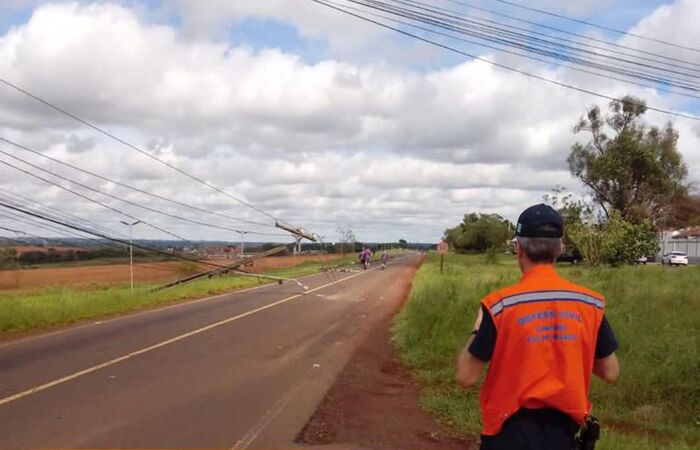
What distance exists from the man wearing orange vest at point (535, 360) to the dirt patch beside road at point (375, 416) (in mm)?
4243

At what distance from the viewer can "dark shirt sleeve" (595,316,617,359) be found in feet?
10.4

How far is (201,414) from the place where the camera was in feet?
26.9

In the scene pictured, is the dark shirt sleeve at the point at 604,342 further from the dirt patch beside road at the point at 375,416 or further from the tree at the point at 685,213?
the tree at the point at 685,213

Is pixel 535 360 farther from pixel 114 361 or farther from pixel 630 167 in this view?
pixel 630 167

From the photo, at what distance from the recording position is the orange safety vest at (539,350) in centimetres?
296

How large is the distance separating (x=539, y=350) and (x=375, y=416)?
19.0 ft

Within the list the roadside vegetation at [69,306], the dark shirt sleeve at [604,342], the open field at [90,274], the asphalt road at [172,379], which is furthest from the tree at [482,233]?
the dark shirt sleeve at [604,342]

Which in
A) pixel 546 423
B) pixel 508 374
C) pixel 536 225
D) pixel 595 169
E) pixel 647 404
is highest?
pixel 595 169

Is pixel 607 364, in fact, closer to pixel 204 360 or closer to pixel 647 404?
pixel 647 404

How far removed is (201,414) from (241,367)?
138 inches

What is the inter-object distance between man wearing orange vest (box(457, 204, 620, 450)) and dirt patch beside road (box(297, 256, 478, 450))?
4243 mm

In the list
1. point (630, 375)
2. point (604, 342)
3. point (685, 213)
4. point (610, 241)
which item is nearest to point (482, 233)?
point (685, 213)

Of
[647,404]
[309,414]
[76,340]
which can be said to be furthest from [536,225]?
[76,340]

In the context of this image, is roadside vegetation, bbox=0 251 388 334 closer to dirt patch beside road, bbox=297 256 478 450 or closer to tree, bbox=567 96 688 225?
dirt patch beside road, bbox=297 256 478 450
